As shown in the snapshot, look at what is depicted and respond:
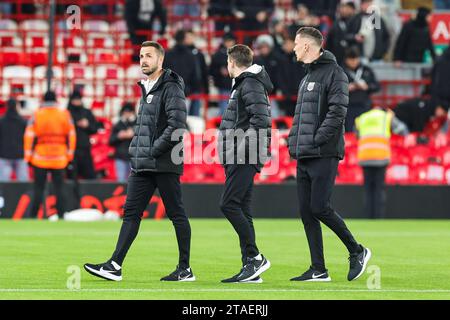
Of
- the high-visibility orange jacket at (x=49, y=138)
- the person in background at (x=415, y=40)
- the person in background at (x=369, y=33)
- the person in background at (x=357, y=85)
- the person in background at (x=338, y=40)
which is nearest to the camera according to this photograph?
the high-visibility orange jacket at (x=49, y=138)

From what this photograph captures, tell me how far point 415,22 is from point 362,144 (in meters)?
4.95

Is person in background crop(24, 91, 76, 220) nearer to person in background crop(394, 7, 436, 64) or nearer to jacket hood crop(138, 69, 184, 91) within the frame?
person in background crop(394, 7, 436, 64)

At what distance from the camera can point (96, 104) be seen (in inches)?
1045

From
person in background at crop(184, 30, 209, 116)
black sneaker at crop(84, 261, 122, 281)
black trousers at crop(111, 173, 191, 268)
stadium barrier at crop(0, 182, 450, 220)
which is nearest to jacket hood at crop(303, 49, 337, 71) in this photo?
black trousers at crop(111, 173, 191, 268)

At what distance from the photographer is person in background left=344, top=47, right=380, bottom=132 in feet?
80.4

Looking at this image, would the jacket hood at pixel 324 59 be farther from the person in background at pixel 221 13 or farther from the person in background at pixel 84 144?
the person in background at pixel 221 13

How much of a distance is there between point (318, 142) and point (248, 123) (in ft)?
2.23

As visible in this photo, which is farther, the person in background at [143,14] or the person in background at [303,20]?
the person in background at [143,14]

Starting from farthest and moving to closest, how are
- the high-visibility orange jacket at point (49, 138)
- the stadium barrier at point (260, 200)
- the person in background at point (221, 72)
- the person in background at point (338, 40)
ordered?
the person in background at point (338, 40), the person in background at point (221, 72), the stadium barrier at point (260, 200), the high-visibility orange jacket at point (49, 138)

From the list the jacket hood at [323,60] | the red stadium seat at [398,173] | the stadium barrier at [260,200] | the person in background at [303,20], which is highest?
the person in background at [303,20]

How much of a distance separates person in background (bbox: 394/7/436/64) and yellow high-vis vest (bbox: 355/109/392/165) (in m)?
4.55

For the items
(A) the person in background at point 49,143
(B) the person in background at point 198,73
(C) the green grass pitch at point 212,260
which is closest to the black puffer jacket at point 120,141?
(B) the person in background at point 198,73

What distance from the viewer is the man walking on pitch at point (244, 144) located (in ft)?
36.2

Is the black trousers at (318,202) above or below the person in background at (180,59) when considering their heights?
below
